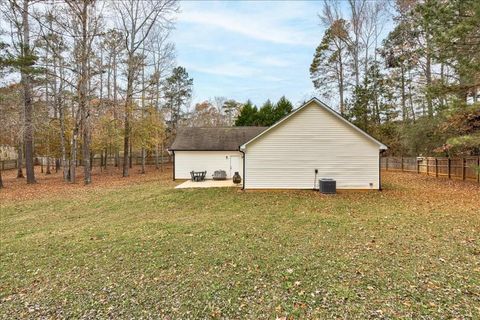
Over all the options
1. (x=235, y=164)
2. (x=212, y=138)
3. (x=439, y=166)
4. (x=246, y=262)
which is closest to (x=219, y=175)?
(x=235, y=164)

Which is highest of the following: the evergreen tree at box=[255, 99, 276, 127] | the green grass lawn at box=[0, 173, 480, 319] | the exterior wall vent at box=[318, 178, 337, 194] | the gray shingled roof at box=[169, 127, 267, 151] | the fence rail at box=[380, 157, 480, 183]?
the evergreen tree at box=[255, 99, 276, 127]

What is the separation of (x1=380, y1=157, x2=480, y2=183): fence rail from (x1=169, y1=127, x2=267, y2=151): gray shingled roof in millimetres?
13085

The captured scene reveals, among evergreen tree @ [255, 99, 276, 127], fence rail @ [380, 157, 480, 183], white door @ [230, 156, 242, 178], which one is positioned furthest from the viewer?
evergreen tree @ [255, 99, 276, 127]

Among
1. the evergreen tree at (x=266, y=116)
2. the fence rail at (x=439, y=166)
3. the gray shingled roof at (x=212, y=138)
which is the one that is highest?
the evergreen tree at (x=266, y=116)

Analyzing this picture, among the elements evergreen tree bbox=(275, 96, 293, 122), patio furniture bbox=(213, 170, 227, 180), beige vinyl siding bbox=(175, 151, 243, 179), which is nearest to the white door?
beige vinyl siding bbox=(175, 151, 243, 179)

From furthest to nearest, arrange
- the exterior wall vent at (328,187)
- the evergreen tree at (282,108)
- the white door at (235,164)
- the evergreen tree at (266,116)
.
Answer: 1. the evergreen tree at (266,116)
2. the evergreen tree at (282,108)
3. the white door at (235,164)
4. the exterior wall vent at (328,187)

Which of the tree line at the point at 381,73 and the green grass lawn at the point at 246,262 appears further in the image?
the tree line at the point at 381,73

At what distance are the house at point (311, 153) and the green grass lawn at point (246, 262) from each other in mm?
3655

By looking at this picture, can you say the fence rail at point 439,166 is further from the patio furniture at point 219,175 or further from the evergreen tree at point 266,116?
the patio furniture at point 219,175

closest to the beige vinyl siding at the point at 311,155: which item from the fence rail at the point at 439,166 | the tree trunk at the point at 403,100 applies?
the fence rail at the point at 439,166

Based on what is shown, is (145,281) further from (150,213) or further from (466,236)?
(466,236)

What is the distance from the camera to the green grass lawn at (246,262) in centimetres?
351

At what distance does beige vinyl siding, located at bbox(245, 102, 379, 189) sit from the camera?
42.5ft

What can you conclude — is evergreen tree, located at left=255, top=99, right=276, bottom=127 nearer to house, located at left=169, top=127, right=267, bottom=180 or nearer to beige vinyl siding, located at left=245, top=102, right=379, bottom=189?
house, located at left=169, top=127, right=267, bottom=180
